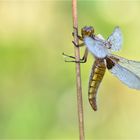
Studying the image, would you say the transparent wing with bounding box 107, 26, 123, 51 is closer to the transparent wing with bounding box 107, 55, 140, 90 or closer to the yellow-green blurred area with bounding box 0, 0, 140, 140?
the transparent wing with bounding box 107, 55, 140, 90

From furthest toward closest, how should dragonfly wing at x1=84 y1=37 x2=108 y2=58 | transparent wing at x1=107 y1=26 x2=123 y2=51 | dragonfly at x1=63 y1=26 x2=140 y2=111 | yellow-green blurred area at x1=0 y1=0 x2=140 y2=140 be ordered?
yellow-green blurred area at x1=0 y1=0 x2=140 y2=140 → transparent wing at x1=107 y1=26 x2=123 y2=51 → dragonfly at x1=63 y1=26 x2=140 y2=111 → dragonfly wing at x1=84 y1=37 x2=108 y2=58

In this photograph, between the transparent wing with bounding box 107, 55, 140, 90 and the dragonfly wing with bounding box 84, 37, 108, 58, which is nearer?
the dragonfly wing with bounding box 84, 37, 108, 58

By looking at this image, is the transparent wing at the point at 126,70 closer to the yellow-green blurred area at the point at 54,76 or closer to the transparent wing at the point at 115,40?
the transparent wing at the point at 115,40

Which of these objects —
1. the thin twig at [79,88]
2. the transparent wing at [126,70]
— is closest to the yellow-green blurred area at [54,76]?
the transparent wing at [126,70]

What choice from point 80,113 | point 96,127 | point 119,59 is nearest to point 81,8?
point 96,127

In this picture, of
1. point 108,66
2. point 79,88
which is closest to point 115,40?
point 108,66

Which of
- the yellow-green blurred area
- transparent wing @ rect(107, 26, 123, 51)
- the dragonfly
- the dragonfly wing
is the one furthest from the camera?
the yellow-green blurred area

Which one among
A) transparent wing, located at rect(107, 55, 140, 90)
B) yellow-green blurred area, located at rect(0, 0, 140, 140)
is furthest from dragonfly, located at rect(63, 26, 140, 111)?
yellow-green blurred area, located at rect(0, 0, 140, 140)

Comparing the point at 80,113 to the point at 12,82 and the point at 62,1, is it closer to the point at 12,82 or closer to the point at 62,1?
the point at 12,82
